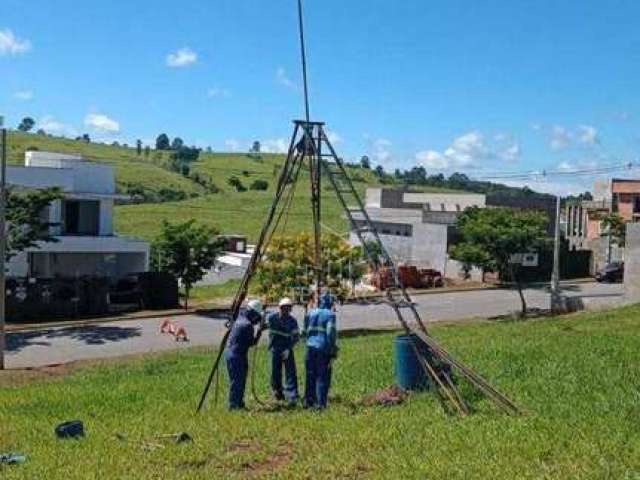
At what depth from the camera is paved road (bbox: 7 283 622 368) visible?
3064 cm

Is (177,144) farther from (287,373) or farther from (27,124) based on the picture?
(287,373)

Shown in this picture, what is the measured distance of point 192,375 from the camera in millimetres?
19016

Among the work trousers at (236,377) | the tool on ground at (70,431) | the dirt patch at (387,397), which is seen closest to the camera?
the tool on ground at (70,431)

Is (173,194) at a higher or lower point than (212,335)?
higher

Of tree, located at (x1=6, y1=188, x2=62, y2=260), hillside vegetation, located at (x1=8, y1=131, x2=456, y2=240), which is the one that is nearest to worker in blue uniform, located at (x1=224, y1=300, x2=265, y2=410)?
tree, located at (x1=6, y1=188, x2=62, y2=260)

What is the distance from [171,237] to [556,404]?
1262 inches

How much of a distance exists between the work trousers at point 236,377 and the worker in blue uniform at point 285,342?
568 mm

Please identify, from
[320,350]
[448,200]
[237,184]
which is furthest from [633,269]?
[237,184]

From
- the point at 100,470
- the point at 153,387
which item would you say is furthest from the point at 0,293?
the point at 100,470

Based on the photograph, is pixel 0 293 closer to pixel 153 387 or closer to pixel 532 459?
pixel 153 387

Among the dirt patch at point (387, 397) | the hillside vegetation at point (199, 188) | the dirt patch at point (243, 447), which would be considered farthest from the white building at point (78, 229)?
the dirt patch at point (243, 447)

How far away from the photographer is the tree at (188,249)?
4144cm

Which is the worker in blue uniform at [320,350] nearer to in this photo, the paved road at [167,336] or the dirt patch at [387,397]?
the dirt patch at [387,397]

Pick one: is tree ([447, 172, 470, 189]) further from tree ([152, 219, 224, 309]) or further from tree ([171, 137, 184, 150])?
tree ([152, 219, 224, 309])
